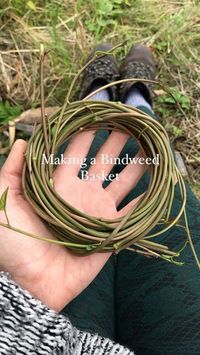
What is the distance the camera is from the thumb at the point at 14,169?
864mm

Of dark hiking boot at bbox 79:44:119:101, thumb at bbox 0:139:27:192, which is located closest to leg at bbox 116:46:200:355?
thumb at bbox 0:139:27:192

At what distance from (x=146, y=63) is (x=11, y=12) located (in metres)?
0.45

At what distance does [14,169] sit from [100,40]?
836 mm

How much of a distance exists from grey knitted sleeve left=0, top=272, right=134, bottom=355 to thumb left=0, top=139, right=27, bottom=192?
167 mm

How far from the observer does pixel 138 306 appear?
100cm

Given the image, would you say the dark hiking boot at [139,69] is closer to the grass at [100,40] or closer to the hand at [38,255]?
the grass at [100,40]

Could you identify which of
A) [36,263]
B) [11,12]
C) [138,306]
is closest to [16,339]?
[36,263]

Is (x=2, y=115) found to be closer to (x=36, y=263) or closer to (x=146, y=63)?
(x=146, y=63)

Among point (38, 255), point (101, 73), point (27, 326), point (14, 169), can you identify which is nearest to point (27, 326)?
point (27, 326)

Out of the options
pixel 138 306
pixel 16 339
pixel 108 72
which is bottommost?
pixel 138 306

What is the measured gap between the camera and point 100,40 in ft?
5.15

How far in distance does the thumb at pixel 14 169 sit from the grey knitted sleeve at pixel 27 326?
17cm

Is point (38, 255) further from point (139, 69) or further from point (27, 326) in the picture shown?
point (139, 69)

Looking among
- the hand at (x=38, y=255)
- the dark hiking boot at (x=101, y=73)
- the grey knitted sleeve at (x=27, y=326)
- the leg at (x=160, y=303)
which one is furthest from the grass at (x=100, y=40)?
the grey knitted sleeve at (x=27, y=326)
